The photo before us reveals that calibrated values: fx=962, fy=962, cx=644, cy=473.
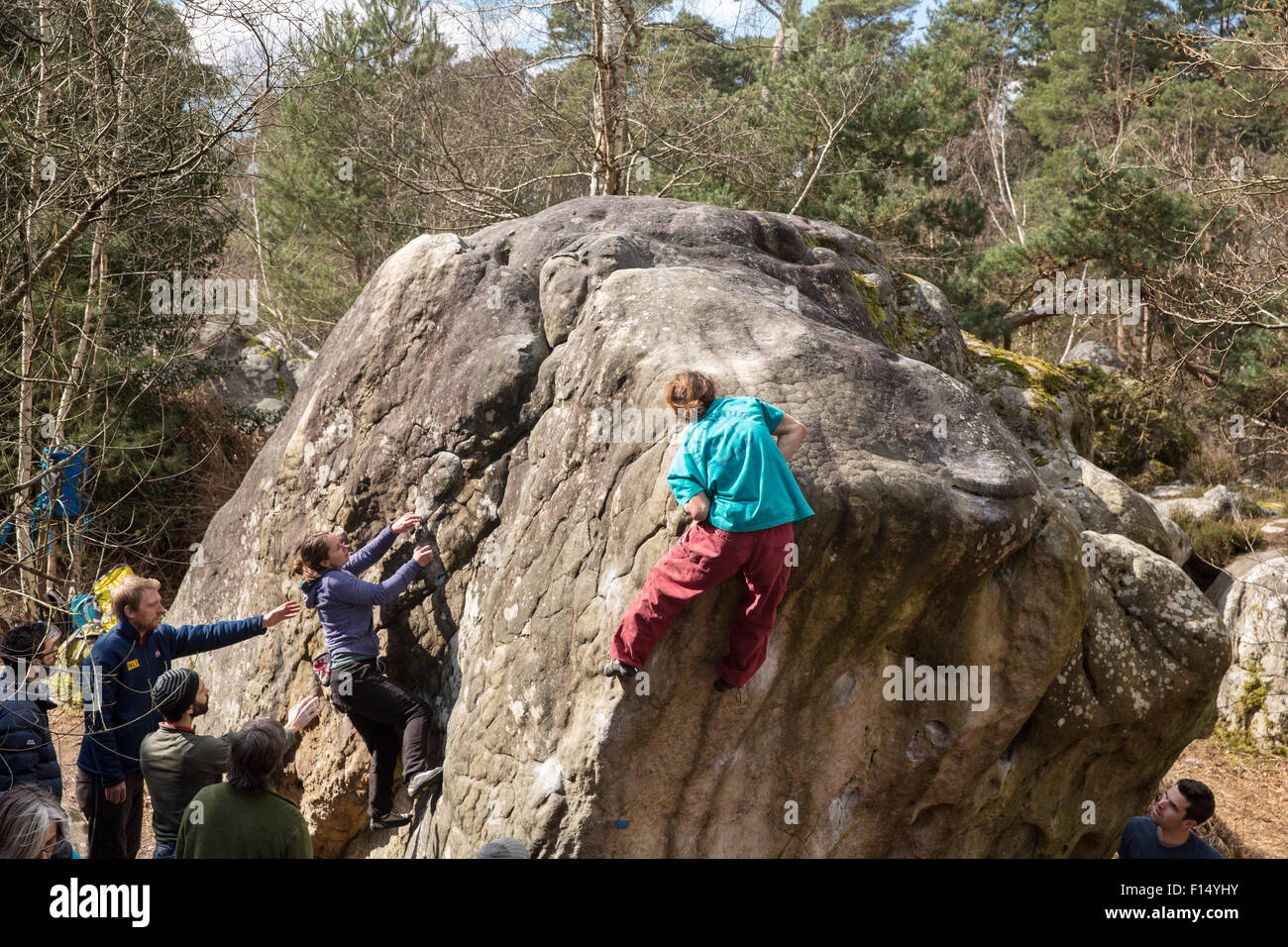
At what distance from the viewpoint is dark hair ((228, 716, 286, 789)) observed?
3.98 m

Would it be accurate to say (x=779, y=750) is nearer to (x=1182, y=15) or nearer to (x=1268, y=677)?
(x=1268, y=677)

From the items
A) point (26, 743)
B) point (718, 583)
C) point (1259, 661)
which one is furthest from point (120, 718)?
point (1259, 661)

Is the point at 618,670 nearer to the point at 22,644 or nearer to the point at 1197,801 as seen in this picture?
the point at 1197,801

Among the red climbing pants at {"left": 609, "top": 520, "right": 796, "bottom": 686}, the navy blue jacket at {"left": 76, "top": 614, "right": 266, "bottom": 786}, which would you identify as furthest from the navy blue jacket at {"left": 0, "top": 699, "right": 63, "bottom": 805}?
the red climbing pants at {"left": 609, "top": 520, "right": 796, "bottom": 686}

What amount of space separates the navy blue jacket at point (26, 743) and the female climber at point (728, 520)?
306 centimetres

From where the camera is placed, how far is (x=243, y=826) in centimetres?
397

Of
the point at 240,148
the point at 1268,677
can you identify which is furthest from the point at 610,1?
the point at 1268,677

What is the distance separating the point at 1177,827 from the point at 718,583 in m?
2.75

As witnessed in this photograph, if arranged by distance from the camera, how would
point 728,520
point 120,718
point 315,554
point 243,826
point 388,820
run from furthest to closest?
point 388,820 → point 315,554 → point 120,718 → point 728,520 → point 243,826

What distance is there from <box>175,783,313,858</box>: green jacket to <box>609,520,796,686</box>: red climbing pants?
170 centimetres

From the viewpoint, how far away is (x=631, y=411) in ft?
18.1

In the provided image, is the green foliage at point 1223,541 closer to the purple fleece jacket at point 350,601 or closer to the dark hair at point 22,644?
the purple fleece jacket at point 350,601

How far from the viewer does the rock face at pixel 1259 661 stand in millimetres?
12336

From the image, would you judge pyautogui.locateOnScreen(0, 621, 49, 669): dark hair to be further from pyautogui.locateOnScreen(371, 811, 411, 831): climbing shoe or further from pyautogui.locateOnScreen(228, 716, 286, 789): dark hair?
pyautogui.locateOnScreen(371, 811, 411, 831): climbing shoe
